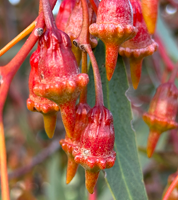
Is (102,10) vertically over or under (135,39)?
over

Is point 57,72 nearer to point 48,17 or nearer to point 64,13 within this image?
point 48,17

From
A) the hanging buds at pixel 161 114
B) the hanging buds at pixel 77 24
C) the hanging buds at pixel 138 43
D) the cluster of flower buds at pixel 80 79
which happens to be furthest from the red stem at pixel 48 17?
the hanging buds at pixel 161 114

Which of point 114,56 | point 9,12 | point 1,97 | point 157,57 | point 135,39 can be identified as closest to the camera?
point 1,97

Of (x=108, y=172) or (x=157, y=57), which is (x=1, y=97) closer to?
(x=108, y=172)

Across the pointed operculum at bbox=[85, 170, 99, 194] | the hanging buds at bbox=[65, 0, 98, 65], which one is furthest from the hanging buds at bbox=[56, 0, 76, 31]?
the pointed operculum at bbox=[85, 170, 99, 194]

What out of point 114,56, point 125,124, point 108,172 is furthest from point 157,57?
A: point 114,56

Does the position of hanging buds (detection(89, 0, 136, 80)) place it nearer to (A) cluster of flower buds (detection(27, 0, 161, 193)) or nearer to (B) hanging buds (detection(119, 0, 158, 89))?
(A) cluster of flower buds (detection(27, 0, 161, 193))

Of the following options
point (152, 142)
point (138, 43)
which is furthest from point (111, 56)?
point (152, 142)

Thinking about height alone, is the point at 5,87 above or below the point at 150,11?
below
